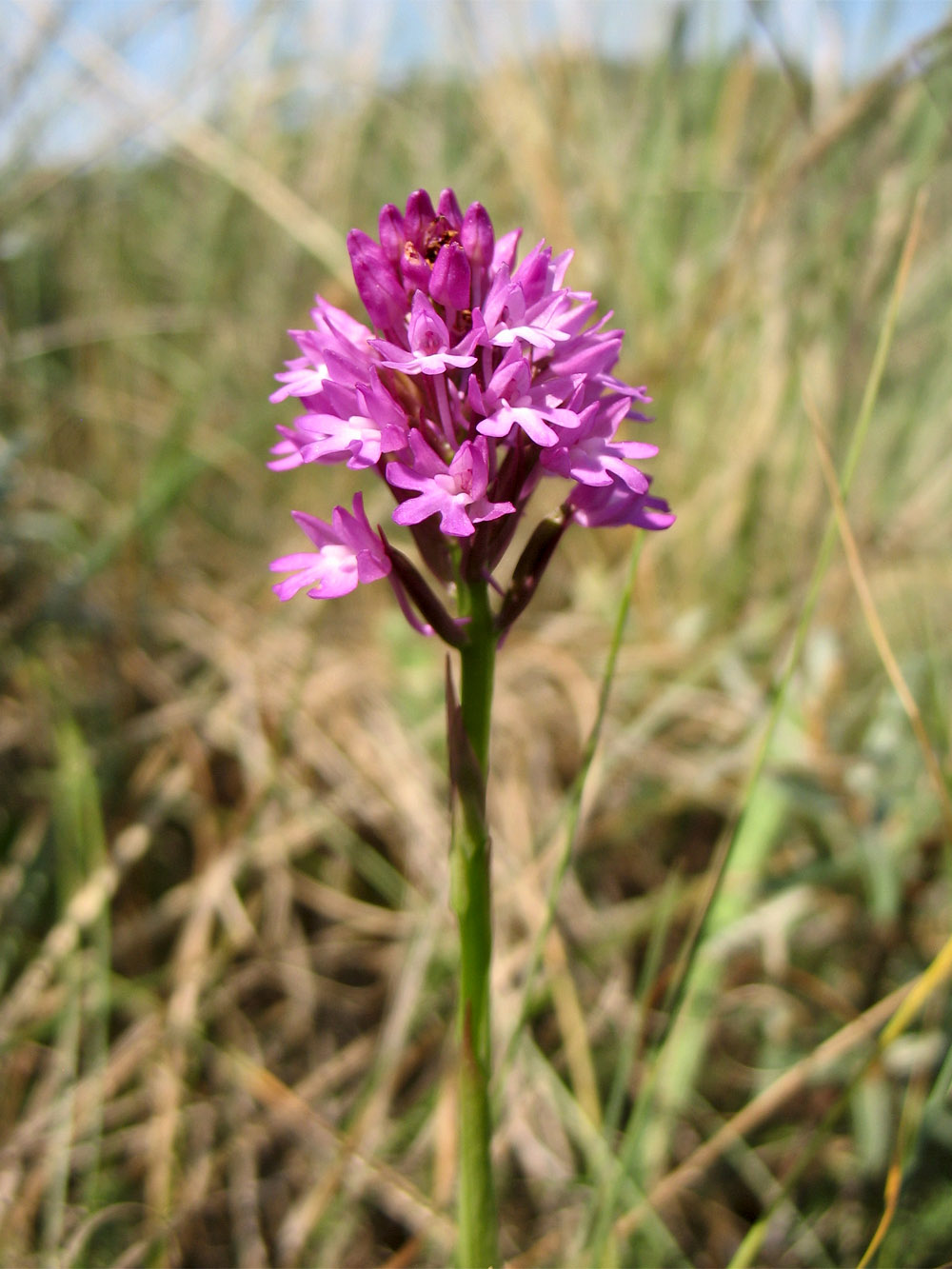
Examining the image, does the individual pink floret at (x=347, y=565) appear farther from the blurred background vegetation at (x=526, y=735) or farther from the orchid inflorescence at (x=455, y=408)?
the blurred background vegetation at (x=526, y=735)

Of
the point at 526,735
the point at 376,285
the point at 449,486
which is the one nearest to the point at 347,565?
the point at 449,486

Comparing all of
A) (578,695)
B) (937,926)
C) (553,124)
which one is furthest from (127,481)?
(937,926)

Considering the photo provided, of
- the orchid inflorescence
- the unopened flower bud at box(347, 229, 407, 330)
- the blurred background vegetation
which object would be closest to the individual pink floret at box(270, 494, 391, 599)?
the orchid inflorescence

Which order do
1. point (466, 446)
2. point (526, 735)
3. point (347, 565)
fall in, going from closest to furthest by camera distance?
point (466, 446)
point (347, 565)
point (526, 735)

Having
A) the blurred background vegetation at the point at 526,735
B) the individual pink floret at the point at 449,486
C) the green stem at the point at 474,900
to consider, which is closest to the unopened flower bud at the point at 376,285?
the individual pink floret at the point at 449,486

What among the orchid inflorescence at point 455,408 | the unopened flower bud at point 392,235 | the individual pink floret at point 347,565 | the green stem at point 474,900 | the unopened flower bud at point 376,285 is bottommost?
the green stem at point 474,900

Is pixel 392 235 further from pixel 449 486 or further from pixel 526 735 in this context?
pixel 526 735

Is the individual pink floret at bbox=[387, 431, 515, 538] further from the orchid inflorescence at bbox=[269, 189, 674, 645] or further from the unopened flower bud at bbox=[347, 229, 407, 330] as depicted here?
the unopened flower bud at bbox=[347, 229, 407, 330]
